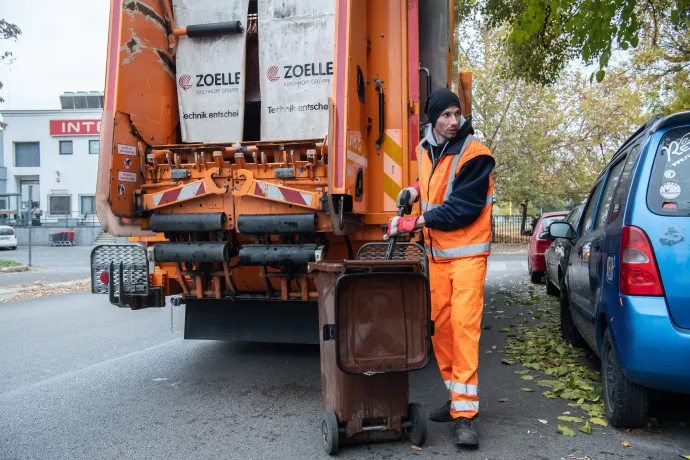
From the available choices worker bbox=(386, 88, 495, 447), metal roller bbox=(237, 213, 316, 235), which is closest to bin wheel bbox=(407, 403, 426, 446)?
worker bbox=(386, 88, 495, 447)

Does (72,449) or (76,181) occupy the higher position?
(76,181)

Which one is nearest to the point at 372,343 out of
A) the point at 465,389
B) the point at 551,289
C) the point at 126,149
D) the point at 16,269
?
the point at 465,389

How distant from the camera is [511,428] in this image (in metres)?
3.77

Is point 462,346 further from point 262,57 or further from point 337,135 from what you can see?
point 262,57

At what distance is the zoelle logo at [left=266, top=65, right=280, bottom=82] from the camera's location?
5098 mm

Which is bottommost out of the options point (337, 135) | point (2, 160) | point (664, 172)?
point (664, 172)

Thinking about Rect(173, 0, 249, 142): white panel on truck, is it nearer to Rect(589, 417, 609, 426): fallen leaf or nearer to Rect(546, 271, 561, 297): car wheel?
Rect(589, 417, 609, 426): fallen leaf

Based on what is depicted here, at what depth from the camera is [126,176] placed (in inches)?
188

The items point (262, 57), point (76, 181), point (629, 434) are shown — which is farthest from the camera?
point (76, 181)

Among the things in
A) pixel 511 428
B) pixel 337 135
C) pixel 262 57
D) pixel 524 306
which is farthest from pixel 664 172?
pixel 524 306

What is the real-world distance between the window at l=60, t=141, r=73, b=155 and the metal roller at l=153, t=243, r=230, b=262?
127 ft

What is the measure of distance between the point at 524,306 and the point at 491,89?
16.3 m

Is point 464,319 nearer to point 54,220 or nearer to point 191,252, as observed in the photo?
point 191,252

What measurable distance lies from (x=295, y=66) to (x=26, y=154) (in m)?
41.3
